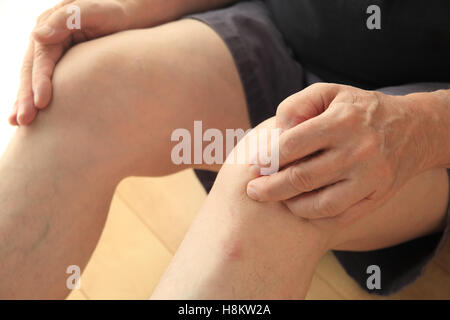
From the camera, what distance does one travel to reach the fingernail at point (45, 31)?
2.16ft

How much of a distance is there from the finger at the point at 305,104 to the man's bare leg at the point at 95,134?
0.56 ft

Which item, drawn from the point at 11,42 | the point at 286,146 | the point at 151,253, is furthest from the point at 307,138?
the point at 11,42

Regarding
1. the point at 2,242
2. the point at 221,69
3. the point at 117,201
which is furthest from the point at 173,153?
the point at 117,201

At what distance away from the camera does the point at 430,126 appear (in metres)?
0.55

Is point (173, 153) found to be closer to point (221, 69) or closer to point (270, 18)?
point (221, 69)

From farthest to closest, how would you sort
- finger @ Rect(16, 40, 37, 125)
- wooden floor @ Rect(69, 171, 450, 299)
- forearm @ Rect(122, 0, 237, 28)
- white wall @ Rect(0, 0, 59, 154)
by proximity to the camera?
1. white wall @ Rect(0, 0, 59, 154)
2. wooden floor @ Rect(69, 171, 450, 299)
3. forearm @ Rect(122, 0, 237, 28)
4. finger @ Rect(16, 40, 37, 125)

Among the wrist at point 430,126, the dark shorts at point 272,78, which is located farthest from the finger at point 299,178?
the dark shorts at point 272,78

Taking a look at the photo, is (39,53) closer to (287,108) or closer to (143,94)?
(143,94)

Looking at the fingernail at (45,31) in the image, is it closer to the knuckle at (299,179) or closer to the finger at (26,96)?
the finger at (26,96)

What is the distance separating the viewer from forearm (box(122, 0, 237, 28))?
0.75 m

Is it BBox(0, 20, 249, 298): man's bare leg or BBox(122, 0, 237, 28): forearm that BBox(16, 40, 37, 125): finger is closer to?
BBox(0, 20, 249, 298): man's bare leg

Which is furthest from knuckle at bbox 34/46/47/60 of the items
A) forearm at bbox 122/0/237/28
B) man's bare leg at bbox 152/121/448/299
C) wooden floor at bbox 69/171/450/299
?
wooden floor at bbox 69/171/450/299

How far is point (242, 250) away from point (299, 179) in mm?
97

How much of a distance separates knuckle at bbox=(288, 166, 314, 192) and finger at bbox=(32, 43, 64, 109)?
346 mm
